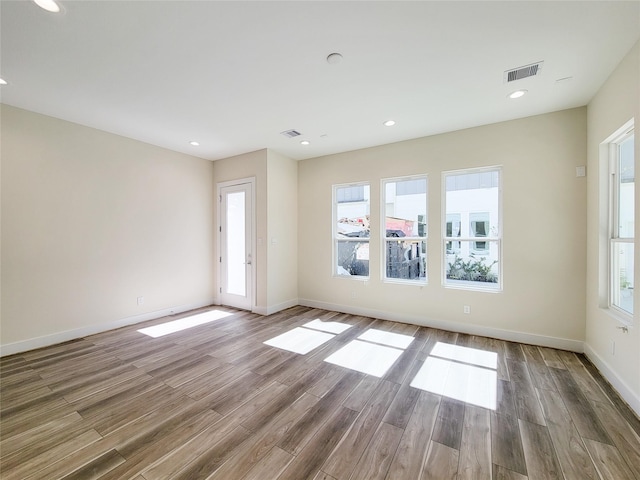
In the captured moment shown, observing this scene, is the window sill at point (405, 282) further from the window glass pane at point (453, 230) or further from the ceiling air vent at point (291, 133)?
the ceiling air vent at point (291, 133)

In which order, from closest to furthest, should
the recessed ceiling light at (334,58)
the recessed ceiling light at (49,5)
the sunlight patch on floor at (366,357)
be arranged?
the recessed ceiling light at (49,5)
the recessed ceiling light at (334,58)
the sunlight patch on floor at (366,357)

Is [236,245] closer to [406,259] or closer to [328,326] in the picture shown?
[328,326]

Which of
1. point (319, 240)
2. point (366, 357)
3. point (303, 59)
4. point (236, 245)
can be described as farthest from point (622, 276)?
point (236, 245)

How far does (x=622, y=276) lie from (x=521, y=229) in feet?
3.45

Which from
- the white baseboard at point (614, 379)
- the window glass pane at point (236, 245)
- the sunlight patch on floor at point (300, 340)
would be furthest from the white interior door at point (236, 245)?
the white baseboard at point (614, 379)

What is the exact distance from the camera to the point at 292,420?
2.05 metres

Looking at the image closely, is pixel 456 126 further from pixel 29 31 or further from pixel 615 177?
pixel 29 31

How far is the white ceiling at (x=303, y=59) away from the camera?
1862mm

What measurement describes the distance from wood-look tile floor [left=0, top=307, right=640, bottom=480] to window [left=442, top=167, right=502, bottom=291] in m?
1.13

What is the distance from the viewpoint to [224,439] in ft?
6.09

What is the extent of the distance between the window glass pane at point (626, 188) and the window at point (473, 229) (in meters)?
1.13

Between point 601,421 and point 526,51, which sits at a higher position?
point 526,51

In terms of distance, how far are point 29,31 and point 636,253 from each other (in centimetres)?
508

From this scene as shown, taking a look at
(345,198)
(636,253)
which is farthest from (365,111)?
(636,253)
